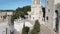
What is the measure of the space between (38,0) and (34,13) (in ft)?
3.47

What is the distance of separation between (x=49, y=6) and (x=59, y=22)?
252 inches

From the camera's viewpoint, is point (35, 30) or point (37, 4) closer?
point (35, 30)

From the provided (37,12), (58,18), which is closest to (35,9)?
(37,12)

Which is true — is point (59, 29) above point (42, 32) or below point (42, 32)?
above

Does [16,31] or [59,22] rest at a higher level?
[59,22]

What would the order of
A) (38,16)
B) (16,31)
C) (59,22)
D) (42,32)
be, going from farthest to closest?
(38,16) < (16,31) < (42,32) < (59,22)

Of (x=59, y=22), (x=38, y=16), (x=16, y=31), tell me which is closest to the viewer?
(x=59, y=22)

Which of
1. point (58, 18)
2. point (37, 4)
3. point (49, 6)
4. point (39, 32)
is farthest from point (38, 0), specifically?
point (58, 18)

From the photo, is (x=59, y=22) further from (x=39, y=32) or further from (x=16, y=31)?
(x=16, y=31)

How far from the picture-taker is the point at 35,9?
57.8ft

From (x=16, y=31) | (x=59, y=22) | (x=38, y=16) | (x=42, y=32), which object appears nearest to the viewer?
(x=59, y=22)

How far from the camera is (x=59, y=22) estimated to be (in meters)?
3.58

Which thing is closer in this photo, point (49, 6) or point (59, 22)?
point (59, 22)

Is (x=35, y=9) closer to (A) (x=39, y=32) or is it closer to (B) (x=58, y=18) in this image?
(A) (x=39, y=32)
